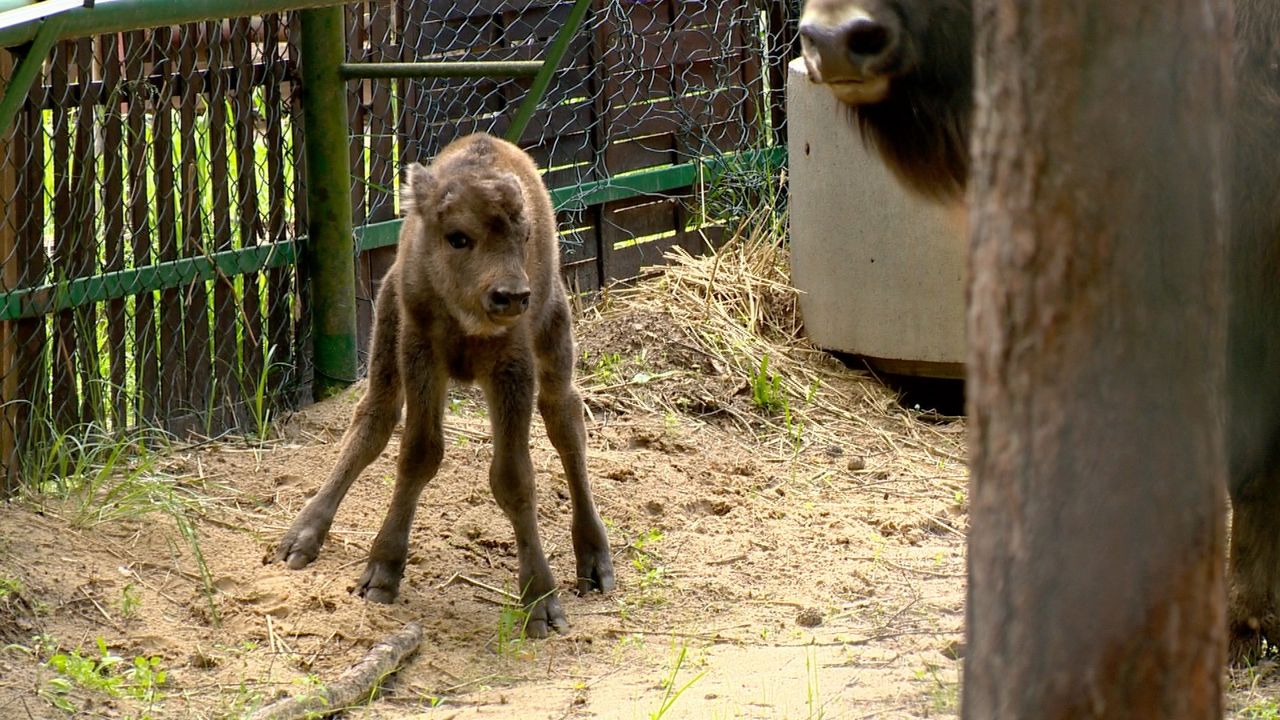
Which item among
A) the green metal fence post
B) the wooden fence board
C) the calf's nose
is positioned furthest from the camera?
the green metal fence post

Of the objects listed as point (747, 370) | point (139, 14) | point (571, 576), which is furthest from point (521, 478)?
point (747, 370)

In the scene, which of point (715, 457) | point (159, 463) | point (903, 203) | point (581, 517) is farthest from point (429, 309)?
point (903, 203)

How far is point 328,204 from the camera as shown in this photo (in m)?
7.02

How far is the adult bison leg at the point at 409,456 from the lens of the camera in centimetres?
523

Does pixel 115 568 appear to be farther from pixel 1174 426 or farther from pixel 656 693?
pixel 1174 426

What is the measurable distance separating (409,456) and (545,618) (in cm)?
69

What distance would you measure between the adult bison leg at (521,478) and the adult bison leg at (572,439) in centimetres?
34

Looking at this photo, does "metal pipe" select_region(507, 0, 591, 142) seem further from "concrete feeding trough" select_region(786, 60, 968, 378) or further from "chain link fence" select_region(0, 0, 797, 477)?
"concrete feeding trough" select_region(786, 60, 968, 378)

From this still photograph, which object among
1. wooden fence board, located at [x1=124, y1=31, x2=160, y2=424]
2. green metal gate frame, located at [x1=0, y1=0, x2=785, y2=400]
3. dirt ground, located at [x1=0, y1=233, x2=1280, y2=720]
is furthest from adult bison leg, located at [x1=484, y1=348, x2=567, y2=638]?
wooden fence board, located at [x1=124, y1=31, x2=160, y2=424]

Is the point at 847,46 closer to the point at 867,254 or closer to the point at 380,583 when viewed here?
the point at 380,583

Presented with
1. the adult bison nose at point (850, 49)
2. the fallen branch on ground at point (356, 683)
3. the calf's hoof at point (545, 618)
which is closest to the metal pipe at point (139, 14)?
the fallen branch on ground at point (356, 683)

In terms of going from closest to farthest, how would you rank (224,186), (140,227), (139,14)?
(139,14)
(140,227)
(224,186)

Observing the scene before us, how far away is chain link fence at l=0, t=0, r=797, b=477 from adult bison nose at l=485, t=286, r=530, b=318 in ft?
6.77

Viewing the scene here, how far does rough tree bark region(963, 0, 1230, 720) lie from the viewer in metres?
2.04
